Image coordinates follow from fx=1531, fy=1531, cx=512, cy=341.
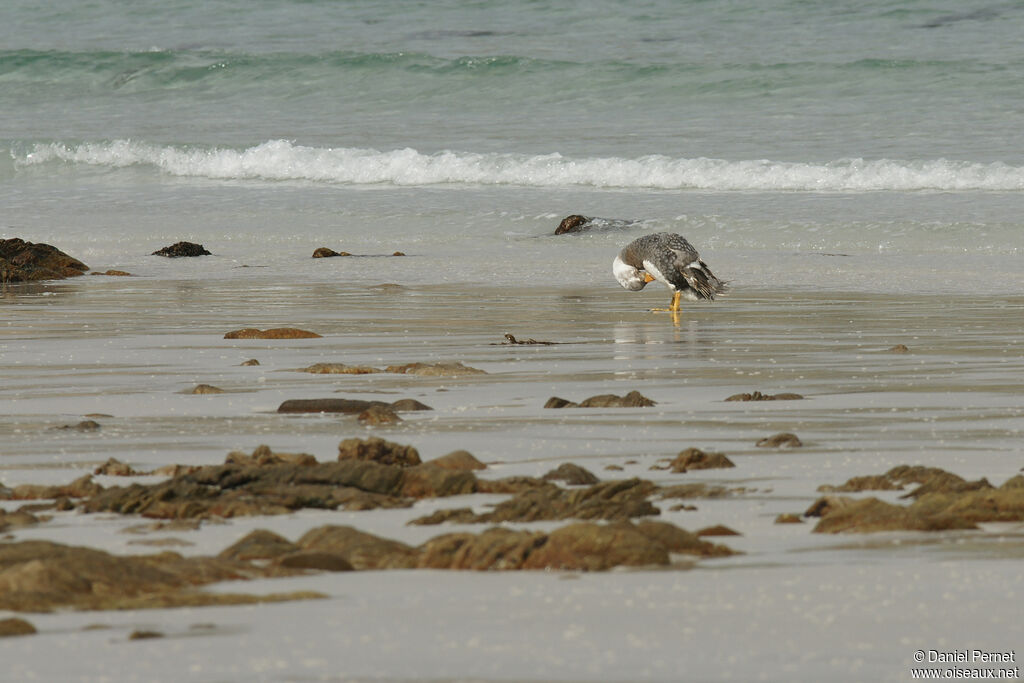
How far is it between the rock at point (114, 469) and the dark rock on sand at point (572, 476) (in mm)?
1050

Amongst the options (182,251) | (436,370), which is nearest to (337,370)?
(436,370)

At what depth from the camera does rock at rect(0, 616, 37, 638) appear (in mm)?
2365

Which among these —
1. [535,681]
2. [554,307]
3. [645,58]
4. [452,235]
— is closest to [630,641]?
[535,681]

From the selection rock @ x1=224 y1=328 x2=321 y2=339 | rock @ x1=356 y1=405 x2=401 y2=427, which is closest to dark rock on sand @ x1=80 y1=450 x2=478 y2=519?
rock @ x1=356 y1=405 x2=401 y2=427

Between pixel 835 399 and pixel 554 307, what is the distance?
4044 mm

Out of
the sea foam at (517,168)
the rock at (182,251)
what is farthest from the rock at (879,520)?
the sea foam at (517,168)

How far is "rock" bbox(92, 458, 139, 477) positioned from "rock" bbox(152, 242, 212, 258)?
30.4ft

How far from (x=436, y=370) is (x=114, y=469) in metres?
2.25

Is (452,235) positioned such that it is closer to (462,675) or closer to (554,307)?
(554,307)

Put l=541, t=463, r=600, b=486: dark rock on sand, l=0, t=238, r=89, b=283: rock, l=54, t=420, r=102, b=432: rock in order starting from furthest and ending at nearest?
l=0, t=238, r=89, b=283: rock < l=54, t=420, r=102, b=432: rock < l=541, t=463, r=600, b=486: dark rock on sand

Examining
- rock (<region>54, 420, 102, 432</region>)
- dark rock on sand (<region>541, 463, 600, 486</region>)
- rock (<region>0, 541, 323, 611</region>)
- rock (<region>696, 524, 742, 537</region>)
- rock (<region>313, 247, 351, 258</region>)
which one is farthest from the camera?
rock (<region>313, 247, 351, 258</region>)

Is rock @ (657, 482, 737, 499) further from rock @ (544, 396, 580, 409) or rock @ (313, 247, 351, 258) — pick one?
→ rock @ (313, 247, 351, 258)

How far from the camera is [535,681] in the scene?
2146 millimetres

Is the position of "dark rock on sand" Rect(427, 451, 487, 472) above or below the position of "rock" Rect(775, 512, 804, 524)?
above
